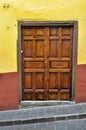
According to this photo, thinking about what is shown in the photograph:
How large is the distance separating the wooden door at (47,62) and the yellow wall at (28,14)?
304 millimetres

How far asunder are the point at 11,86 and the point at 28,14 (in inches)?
80.2

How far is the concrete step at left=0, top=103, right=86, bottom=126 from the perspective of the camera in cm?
895

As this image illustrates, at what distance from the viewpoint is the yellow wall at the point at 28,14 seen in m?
9.65

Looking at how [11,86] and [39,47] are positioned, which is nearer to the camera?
[11,86]

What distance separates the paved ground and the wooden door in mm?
1398

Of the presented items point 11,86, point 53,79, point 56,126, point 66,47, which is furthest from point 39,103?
point 66,47

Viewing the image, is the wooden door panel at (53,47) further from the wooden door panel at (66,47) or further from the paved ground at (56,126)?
the paved ground at (56,126)

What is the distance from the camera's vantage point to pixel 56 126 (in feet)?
28.3

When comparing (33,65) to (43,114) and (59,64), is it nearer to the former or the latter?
(59,64)

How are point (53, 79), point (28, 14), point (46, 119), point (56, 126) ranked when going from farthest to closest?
point (53, 79), point (28, 14), point (46, 119), point (56, 126)

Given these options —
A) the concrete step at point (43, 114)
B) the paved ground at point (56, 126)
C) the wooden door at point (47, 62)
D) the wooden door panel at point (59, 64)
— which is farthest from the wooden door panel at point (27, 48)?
the paved ground at point (56, 126)

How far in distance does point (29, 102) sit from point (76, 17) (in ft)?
8.88

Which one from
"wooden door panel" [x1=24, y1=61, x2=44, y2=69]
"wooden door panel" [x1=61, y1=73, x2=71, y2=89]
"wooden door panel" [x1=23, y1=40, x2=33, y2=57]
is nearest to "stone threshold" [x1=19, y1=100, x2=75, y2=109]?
"wooden door panel" [x1=61, y1=73, x2=71, y2=89]

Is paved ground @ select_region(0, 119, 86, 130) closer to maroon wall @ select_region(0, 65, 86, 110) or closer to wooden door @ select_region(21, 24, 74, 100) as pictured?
maroon wall @ select_region(0, 65, 86, 110)
